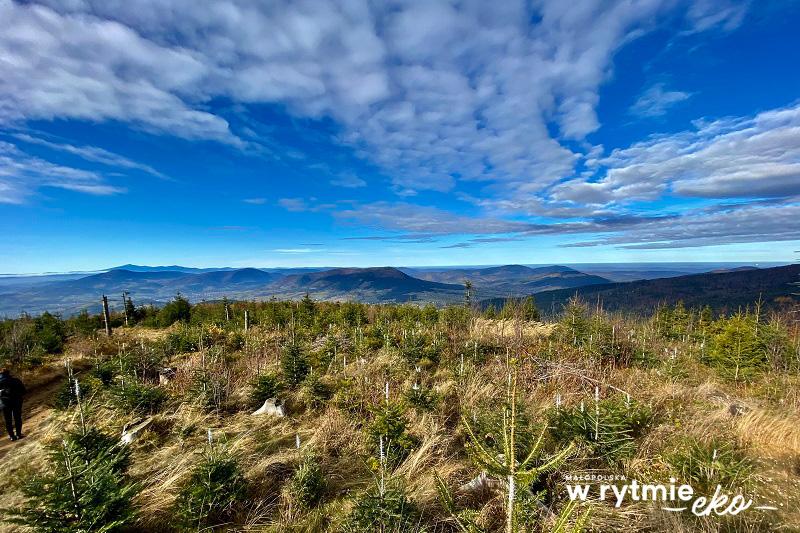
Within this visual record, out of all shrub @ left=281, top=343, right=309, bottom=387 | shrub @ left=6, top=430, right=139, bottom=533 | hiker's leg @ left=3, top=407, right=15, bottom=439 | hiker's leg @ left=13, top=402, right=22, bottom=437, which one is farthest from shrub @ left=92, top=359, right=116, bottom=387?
shrub @ left=6, top=430, right=139, bottom=533

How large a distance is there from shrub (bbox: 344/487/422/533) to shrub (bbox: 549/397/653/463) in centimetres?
297

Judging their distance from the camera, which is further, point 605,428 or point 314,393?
point 314,393

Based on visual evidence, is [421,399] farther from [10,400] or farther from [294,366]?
[10,400]

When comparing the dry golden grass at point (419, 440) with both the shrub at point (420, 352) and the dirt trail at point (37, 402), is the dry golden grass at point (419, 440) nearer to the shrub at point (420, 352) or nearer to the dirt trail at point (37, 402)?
the dirt trail at point (37, 402)

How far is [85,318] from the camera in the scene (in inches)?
843

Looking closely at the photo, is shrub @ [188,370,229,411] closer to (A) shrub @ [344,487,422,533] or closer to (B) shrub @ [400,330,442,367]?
(A) shrub @ [344,487,422,533]

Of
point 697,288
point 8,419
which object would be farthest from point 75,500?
point 697,288

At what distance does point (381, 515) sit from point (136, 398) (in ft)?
24.8

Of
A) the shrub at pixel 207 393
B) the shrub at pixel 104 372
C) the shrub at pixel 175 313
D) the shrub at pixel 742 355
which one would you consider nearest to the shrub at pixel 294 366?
the shrub at pixel 207 393

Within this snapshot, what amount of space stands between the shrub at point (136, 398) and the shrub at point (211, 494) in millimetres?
4896

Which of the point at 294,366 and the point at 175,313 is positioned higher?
the point at 294,366

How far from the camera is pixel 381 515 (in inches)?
134

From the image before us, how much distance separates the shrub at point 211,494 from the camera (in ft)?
12.5

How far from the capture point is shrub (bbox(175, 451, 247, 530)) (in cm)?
381
